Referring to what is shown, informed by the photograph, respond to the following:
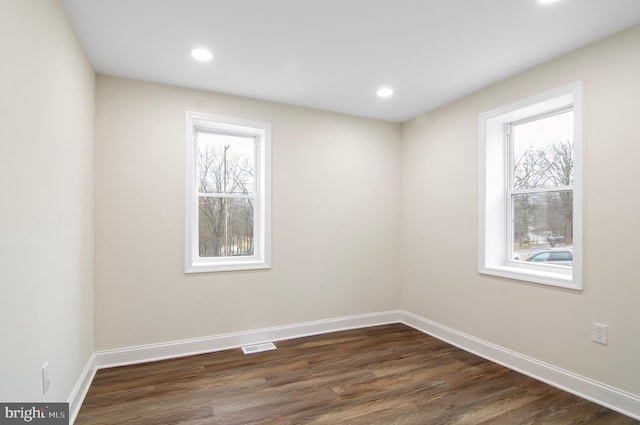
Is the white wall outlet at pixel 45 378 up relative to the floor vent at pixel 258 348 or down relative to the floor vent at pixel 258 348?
up

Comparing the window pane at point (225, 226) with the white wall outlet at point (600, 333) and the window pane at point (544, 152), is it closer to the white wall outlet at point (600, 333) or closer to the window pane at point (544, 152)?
the window pane at point (544, 152)

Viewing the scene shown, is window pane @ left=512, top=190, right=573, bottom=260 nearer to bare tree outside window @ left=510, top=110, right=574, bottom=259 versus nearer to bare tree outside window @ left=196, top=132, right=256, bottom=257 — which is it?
bare tree outside window @ left=510, top=110, right=574, bottom=259

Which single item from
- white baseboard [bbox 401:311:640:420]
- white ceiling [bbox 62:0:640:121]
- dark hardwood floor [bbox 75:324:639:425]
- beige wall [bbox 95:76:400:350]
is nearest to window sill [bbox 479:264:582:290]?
white baseboard [bbox 401:311:640:420]

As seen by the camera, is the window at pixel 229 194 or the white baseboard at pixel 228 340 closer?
the white baseboard at pixel 228 340

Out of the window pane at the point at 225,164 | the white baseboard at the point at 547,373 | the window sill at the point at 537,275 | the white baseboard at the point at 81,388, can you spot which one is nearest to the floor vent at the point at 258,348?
the white baseboard at the point at 81,388

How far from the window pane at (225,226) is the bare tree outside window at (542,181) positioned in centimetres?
269

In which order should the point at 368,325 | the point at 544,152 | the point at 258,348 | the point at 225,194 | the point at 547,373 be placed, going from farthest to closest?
the point at 368,325, the point at 225,194, the point at 258,348, the point at 544,152, the point at 547,373

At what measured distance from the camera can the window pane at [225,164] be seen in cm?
338

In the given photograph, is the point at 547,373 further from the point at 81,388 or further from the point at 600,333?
the point at 81,388

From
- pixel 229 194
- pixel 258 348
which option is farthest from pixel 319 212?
pixel 258 348

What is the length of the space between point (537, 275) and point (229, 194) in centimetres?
293

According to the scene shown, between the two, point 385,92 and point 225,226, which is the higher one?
point 385,92

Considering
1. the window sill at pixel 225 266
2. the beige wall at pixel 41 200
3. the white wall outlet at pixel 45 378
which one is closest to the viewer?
the beige wall at pixel 41 200

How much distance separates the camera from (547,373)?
8.48 ft
